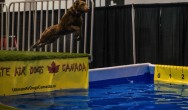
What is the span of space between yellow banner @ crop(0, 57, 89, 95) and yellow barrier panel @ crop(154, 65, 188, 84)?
2336mm

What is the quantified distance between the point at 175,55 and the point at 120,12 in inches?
79.7

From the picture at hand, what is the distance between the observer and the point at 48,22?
12680 millimetres

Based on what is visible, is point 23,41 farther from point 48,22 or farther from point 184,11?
point 184,11

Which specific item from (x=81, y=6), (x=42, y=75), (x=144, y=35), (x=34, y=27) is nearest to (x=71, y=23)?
(x=81, y=6)

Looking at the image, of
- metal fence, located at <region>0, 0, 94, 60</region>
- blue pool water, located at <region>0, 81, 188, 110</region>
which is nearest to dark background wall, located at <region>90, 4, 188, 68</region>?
metal fence, located at <region>0, 0, 94, 60</region>

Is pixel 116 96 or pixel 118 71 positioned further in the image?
pixel 118 71

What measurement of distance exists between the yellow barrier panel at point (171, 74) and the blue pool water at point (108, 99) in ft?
1.92

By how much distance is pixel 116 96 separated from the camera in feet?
25.4

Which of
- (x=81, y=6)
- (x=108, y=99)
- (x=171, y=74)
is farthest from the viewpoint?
(x=171, y=74)

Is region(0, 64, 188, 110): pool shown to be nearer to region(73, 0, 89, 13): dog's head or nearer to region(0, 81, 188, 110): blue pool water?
region(0, 81, 188, 110): blue pool water

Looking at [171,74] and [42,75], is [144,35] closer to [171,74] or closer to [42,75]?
[171,74]

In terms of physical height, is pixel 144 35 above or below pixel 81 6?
below

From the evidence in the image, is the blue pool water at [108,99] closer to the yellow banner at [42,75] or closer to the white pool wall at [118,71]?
the yellow banner at [42,75]

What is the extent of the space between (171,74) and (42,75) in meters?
3.51
